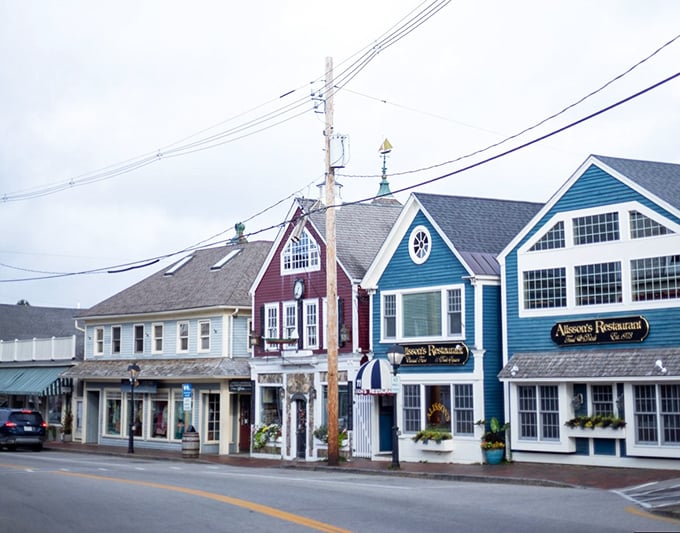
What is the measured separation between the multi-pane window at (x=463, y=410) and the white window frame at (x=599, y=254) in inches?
124

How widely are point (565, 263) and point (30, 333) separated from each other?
154ft

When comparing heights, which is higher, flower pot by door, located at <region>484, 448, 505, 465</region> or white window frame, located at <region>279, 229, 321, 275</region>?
white window frame, located at <region>279, 229, 321, 275</region>

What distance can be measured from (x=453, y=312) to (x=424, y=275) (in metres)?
1.83

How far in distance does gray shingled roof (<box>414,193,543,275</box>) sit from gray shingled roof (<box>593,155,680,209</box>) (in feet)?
18.0

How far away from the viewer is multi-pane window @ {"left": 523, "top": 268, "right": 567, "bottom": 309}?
97.8 ft

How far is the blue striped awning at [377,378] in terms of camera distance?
33844 millimetres

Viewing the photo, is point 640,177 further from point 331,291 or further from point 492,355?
point 331,291

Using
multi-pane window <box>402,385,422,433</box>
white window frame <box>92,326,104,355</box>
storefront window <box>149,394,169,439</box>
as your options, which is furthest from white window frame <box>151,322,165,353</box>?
multi-pane window <box>402,385,422,433</box>

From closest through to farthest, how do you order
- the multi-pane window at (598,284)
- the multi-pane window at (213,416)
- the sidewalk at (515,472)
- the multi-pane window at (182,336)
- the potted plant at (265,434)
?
1. the sidewalk at (515,472)
2. the multi-pane window at (598,284)
3. the potted plant at (265,434)
4. the multi-pane window at (213,416)
5. the multi-pane window at (182,336)

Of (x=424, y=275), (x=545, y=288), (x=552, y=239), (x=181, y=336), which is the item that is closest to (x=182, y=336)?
(x=181, y=336)

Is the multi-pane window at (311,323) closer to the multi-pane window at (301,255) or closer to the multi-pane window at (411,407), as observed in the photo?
the multi-pane window at (301,255)

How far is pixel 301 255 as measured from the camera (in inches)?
1559

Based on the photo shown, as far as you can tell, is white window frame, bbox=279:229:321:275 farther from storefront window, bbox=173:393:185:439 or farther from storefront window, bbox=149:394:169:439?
storefront window, bbox=149:394:169:439

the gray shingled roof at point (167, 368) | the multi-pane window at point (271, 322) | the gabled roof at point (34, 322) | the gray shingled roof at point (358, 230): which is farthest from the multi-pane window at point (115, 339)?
the gabled roof at point (34, 322)
